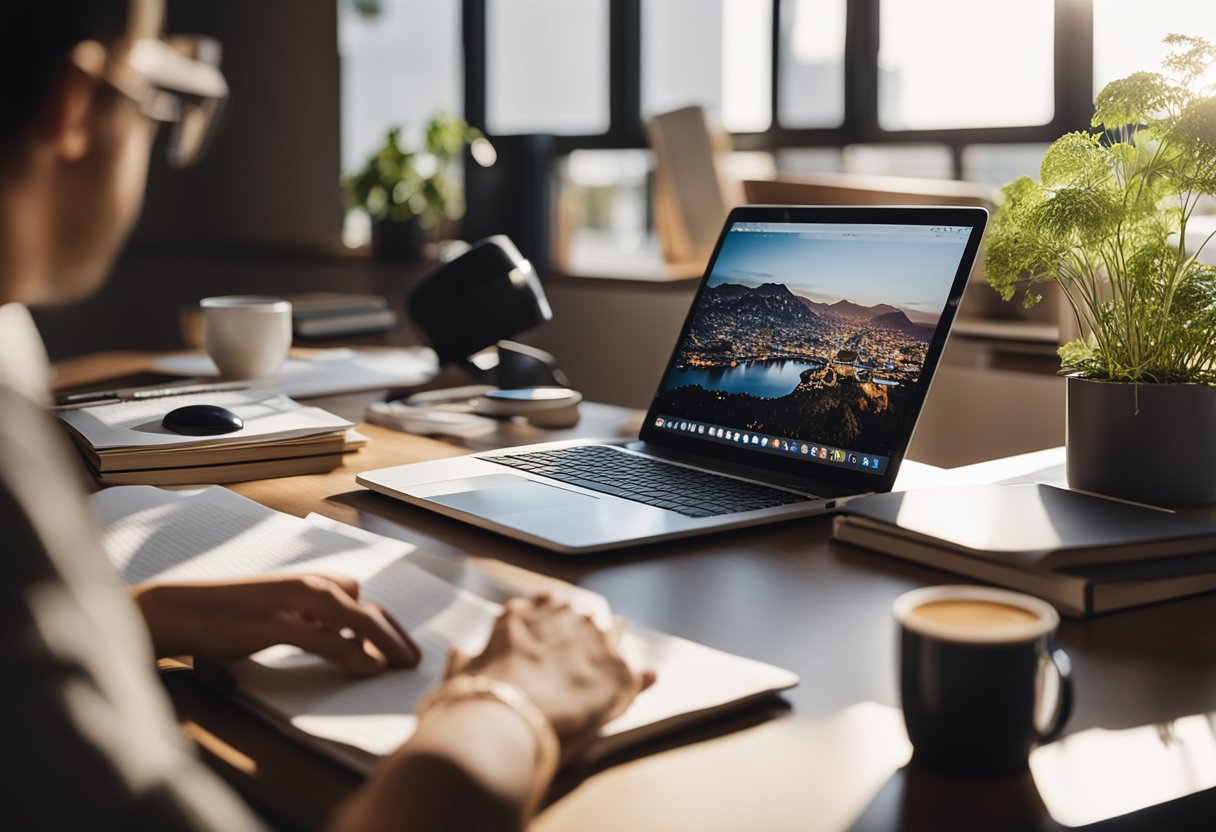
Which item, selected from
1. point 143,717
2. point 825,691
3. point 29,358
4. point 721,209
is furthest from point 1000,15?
point 143,717

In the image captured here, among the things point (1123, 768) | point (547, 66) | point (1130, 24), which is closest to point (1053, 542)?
point (1123, 768)

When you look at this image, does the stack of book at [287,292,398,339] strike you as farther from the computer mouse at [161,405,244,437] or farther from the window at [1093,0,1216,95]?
the window at [1093,0,1216,95]

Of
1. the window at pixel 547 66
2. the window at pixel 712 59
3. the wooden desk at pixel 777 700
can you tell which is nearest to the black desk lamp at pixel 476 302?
the wooden desk at pixel 777 700

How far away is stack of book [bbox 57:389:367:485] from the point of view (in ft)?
4.09

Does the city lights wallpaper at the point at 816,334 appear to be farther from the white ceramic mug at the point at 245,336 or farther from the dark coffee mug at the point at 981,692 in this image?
the white ceramic mug at the point at 245,336

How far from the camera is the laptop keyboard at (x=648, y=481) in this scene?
1093 mm

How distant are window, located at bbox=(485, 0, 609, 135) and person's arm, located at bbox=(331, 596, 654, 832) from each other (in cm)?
328

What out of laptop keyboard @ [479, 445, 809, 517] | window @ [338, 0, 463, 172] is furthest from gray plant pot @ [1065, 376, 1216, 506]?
window @ [338, 0, 463, 172]

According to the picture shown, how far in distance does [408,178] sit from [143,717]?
10.7ft

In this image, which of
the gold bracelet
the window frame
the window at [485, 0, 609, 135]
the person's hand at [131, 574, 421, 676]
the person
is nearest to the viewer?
the person

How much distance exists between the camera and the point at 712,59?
3498 millimetres

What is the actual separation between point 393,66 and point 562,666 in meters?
4.18

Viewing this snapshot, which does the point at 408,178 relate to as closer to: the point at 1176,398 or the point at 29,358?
the point at 29,358

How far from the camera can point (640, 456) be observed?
50.9 inches
